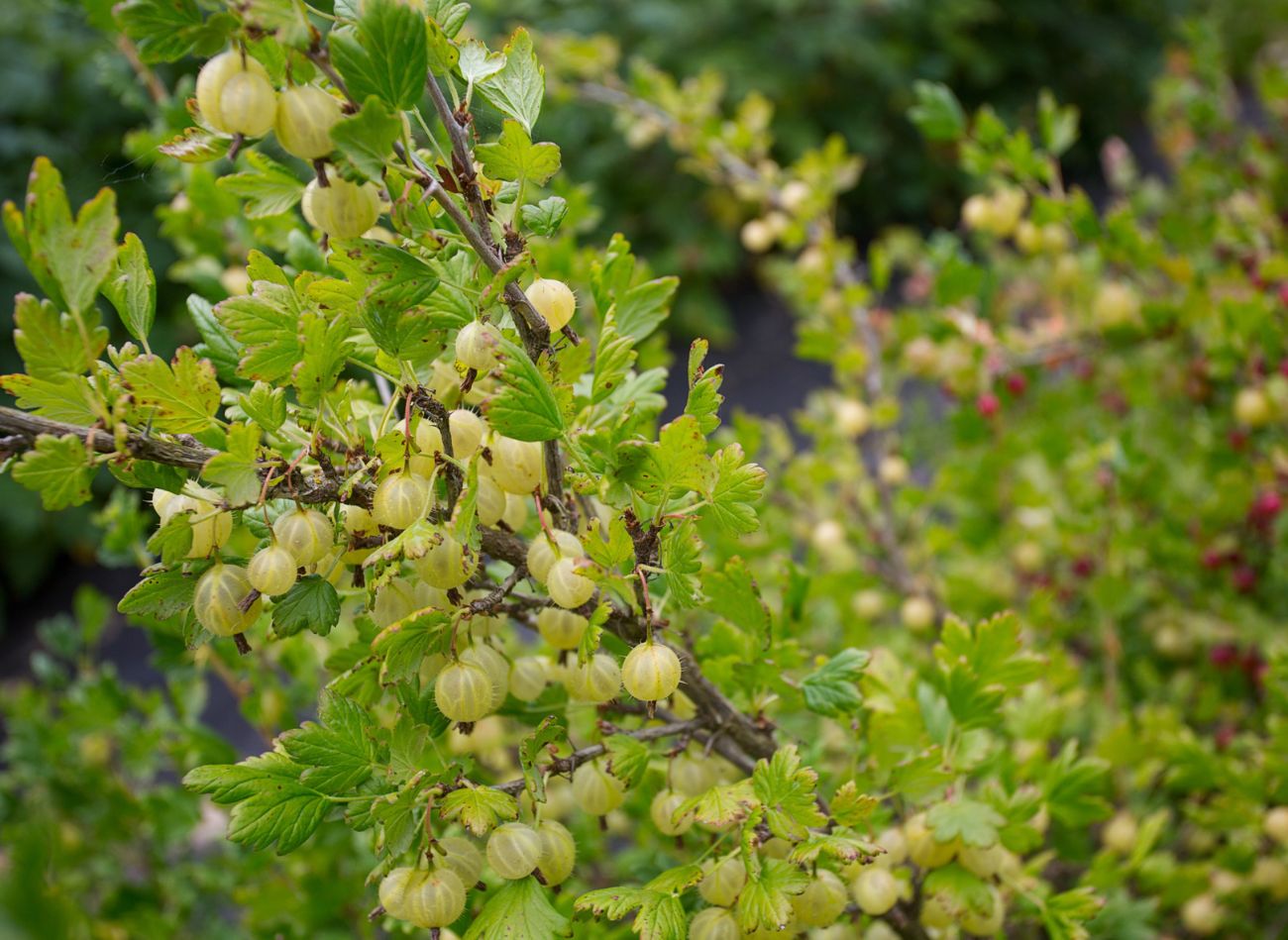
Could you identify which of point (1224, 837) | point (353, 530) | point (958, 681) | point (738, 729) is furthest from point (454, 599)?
point (1224, 837)

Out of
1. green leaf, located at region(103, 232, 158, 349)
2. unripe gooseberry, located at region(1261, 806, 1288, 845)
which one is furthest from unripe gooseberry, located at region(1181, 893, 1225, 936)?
green leaf, located at region(103, 232, 158, 349)

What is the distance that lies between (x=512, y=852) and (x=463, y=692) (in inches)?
3.2

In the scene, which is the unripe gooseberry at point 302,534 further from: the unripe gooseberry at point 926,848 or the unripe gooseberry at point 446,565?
the unripe gooseberry at point 926,848

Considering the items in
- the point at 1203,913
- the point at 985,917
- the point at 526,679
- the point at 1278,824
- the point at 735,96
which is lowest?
the point at 735,96

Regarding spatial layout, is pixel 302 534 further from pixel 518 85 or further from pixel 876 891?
pixel 876 891

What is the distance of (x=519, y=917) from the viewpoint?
48cm

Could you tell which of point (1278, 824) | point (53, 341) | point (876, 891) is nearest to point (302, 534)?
point (53, 341)

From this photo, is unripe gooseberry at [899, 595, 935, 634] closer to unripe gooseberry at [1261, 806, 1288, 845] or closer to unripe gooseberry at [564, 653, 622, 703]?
unripe gooseberry at [1261, 806, 1288, 845]

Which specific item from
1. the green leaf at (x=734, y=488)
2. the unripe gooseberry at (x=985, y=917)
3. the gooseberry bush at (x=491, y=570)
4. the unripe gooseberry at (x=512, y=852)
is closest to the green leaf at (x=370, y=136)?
the gooseberry bush at (x=491, y=570)

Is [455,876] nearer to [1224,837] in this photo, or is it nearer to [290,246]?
[290,246]

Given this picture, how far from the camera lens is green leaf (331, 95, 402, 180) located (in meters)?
0.39

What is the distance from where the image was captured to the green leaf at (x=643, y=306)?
587 millimetres

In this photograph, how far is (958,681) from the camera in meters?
0.64

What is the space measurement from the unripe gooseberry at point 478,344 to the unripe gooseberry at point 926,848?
400 mm
